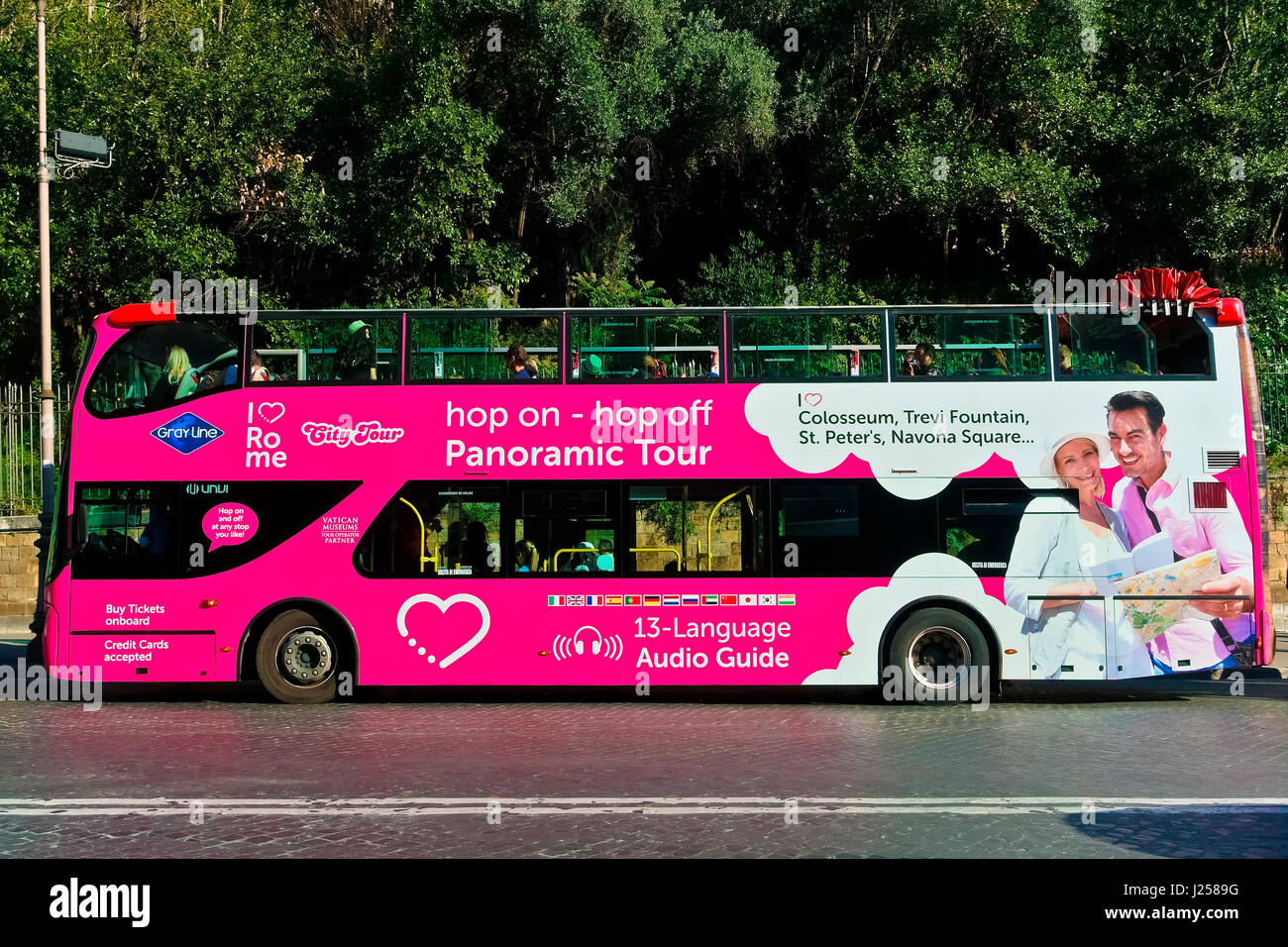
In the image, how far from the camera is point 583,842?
6.94m

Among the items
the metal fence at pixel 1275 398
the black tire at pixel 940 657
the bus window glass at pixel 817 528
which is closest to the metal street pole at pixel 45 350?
the bus window glass at pixel 817 528

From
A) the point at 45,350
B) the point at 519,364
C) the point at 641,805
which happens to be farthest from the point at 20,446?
the point at 641,805

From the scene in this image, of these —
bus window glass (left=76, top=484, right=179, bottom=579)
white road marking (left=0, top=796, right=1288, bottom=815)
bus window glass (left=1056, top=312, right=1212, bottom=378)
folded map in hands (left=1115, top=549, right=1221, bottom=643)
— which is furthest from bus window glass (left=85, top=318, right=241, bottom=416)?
folded map in hands (left=1115, top=549, right=1221, bottom=643)

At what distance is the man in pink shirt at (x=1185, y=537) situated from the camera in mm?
12555

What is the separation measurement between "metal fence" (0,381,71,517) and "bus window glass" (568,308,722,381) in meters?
10.8

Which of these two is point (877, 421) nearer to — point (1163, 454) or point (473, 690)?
point (1163, 454)

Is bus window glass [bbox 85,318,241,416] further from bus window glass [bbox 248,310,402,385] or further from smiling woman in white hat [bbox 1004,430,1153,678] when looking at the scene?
smiling woman in white hat [bbox 1004,430,1153,678]

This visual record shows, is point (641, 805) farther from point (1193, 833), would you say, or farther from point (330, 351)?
point (330, 351)

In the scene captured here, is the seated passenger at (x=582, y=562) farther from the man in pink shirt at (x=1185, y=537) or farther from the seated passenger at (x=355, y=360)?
the man in pink shirt at (x=1185, y=537)

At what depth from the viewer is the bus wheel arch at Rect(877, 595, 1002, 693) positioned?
1275 centimetres

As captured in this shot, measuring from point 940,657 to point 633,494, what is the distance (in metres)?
3.32

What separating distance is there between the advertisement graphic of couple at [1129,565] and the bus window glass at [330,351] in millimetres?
6362
